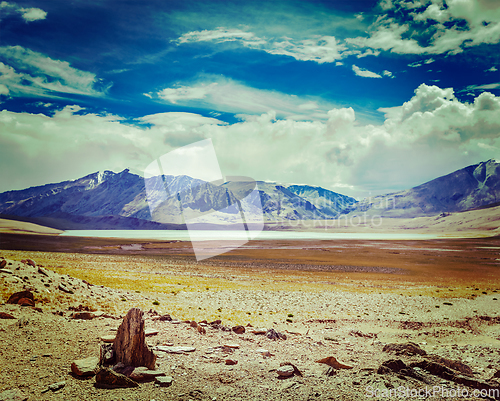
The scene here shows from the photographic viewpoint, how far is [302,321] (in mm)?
16734

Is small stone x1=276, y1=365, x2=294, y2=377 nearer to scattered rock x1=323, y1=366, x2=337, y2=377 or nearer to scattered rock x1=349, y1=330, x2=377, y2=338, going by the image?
scattered rock x1=323, y1=366, x2=337, y2=377

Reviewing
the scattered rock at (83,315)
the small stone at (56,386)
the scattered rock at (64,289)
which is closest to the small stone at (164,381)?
the small stone at (56,386)

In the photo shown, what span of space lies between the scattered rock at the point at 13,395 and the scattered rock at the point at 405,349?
36.0 feet

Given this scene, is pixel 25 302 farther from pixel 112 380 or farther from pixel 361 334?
pixel 361 334

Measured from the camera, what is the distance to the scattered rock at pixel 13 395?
6.05 metres

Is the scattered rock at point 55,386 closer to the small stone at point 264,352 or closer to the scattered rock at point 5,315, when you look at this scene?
the scattered rock at point 5,315

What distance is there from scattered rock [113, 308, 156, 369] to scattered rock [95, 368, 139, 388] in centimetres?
69

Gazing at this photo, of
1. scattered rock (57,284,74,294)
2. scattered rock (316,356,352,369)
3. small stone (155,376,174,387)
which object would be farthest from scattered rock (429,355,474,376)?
scattered rock (57,284,74,294)

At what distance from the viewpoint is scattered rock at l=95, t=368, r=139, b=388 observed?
22.1 ft

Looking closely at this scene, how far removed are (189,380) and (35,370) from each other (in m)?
4.01

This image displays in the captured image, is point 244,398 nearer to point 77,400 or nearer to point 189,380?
point 189,380

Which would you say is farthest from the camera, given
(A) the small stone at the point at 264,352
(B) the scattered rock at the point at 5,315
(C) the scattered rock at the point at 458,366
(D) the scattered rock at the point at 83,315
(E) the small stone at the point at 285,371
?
(D) the scattered rock at the point at 83,315

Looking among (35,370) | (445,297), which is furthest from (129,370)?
(445,297)

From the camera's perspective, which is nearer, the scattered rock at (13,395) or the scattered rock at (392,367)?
the scattered rock at (13,395)
